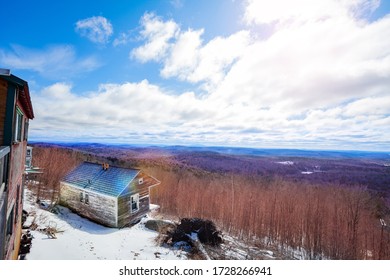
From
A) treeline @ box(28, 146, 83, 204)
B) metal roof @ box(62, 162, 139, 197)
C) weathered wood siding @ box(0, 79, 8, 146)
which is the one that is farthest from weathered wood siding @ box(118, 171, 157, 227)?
weathered wood siding @ box(0, 79, 8, 146)

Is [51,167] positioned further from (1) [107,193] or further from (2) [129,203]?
(2) [129,203]

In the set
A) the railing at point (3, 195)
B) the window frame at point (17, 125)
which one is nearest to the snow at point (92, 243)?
the railing at point (3, 195)

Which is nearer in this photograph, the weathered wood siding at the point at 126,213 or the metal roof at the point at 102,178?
the weathered wood siding at the point at 126,213

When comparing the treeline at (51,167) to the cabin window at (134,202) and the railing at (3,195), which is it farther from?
the railing at (3,195)

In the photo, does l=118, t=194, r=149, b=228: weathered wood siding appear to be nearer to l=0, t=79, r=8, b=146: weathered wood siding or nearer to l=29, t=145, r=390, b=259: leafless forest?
l=29, t=145, r=390, b=259: leafless forest

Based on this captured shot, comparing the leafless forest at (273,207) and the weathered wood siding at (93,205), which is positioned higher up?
the weathered wood siding at (93,205)
